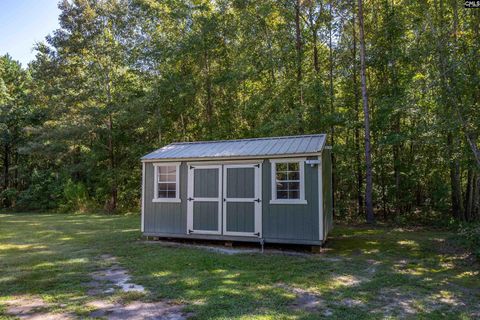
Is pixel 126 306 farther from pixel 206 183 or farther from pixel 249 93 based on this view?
pixel 249 93

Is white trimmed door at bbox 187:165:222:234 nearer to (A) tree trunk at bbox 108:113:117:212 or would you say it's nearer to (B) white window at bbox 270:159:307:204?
(B) white window at bbox 270:159:307:204

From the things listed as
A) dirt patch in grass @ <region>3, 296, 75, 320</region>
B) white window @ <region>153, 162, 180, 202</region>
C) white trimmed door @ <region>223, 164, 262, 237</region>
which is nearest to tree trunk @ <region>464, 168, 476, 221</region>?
white trimmed door @ <region>223, 164, 262, 237</region>

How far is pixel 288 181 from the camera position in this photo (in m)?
6.82

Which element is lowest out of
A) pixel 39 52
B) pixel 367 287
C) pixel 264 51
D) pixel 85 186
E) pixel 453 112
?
pixel 367 287

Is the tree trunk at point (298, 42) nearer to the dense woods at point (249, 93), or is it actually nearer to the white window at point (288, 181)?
the dense woods at point (249, 93)

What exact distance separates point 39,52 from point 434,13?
1659cm

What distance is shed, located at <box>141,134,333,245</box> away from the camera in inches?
262

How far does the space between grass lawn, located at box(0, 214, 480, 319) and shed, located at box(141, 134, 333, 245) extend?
0.61m

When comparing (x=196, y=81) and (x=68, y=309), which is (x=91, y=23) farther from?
(x=68, y=309)

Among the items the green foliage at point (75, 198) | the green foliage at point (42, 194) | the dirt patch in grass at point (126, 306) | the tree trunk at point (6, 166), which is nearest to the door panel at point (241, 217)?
the dirt patch in grass at point (126, 306)

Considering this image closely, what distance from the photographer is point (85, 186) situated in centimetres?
1712

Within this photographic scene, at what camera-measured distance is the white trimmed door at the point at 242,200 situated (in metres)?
7.03

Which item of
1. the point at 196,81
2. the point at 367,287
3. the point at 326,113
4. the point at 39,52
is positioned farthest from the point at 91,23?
the point at 367,287

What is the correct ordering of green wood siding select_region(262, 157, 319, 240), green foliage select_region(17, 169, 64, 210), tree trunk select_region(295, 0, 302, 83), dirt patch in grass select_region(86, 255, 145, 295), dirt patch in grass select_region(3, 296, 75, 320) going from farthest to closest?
green foliage select_region(17, 169, 64, 210), tree trunk select_region(295, 0, 302, 83), green wood siding select_region(262, 157, 319, 240), dirt patch in grass select_region(86, 255, 145, 295), dirt patch in grass select_region(3, 296, 75, 320)
